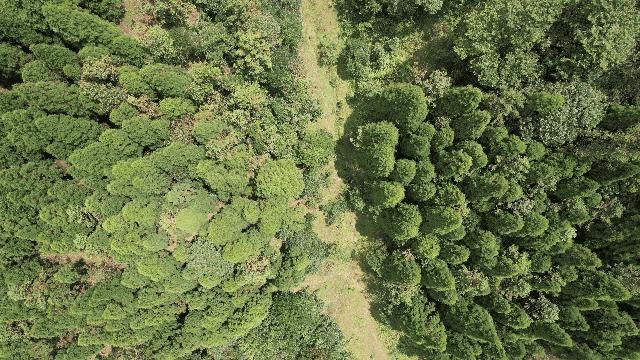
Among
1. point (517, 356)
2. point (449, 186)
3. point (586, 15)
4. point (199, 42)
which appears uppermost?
point (586, 15)

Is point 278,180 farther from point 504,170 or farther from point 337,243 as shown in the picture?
point 504,170

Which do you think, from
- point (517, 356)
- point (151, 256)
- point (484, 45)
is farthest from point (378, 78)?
point (517, 356)

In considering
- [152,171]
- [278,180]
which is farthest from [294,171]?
[152,171]

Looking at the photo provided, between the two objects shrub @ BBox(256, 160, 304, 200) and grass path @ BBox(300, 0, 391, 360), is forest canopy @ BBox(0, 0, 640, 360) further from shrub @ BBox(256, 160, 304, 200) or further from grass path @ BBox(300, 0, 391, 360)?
grass path @ BBox(300, 0, 391, 360)

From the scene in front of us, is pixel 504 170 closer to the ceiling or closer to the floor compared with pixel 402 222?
closer to the ceiling

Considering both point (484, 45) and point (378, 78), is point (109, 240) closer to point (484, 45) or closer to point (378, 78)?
point (378, 78)

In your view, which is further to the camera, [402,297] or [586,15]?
[402,297]

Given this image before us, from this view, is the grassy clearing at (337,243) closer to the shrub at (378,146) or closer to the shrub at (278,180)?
the shrub at (378,146)

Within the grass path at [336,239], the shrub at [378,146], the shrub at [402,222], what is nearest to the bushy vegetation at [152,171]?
the grass path at [336,239]
